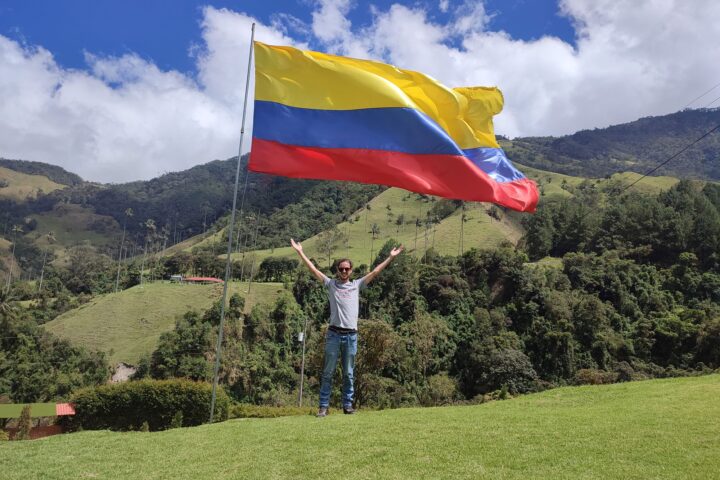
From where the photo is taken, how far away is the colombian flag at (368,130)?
10.6m

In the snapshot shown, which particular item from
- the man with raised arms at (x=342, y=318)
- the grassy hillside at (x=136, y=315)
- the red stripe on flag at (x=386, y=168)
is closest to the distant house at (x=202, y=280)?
the grassy hillside at (x=136, y=315)

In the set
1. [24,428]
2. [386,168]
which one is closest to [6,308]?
[24,428]

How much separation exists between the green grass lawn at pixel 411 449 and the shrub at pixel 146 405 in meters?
5.72

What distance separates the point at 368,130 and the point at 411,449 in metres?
6.00

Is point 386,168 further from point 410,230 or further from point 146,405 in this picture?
point 410,230

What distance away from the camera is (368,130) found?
1079cm

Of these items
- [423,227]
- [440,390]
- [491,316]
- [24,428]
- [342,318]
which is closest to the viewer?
[342,318]

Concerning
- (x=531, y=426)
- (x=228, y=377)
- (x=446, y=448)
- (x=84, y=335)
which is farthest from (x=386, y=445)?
(x=84, y=335)

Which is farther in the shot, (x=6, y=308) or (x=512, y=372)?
(x=6, y=308)

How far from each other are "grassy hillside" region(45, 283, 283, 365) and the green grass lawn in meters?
75.0

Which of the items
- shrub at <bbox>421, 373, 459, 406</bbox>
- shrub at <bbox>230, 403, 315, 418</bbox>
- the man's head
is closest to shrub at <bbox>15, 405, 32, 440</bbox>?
shrub at <bbox>230, 403, 315, 418</bbox>

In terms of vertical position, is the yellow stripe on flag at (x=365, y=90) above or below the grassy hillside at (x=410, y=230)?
below

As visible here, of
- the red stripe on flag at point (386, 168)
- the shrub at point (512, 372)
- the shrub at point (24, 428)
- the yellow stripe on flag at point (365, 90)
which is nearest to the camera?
the red stripe on flag at point (386, 168)

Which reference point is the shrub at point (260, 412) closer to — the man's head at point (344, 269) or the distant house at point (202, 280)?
the man's head at point (344, 269)
